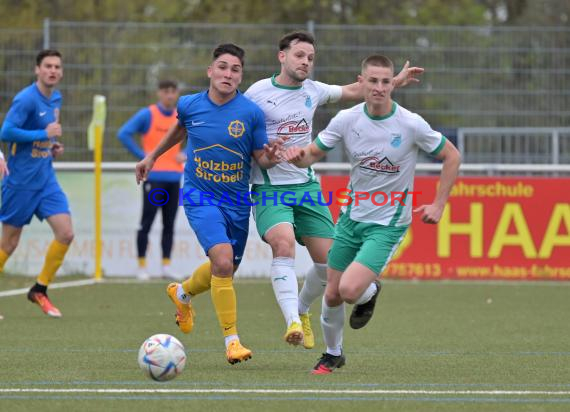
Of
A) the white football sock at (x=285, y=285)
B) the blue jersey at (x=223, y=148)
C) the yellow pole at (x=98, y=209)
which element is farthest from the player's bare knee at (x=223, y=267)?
the yellow pole at (x=98, y=209)

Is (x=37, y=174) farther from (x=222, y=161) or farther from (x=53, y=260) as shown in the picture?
(x=222, y=161)

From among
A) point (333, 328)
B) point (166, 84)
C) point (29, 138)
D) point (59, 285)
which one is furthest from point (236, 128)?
point (59, 285)

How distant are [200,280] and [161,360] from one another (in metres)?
1.80

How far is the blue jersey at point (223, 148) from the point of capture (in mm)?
8797

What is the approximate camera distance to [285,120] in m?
9.18

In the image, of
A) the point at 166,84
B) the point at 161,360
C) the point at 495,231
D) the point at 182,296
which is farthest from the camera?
the point at 495,231

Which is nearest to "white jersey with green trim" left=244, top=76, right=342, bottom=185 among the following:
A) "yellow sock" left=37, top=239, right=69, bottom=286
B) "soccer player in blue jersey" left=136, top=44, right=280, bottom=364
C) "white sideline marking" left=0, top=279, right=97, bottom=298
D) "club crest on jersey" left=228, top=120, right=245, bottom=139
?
"soccer player in blue jersey" left=136, top=44, right=280, bottom=364

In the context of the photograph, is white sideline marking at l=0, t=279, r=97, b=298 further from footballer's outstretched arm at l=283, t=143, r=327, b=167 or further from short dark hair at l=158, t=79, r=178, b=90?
footballer's outstretched arm at l=283, t=143, r=327, b=167

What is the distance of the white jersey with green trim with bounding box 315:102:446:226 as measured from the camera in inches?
326

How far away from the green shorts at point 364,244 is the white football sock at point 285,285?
1.05 ft

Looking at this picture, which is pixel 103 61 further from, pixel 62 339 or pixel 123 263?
pixel 62 339

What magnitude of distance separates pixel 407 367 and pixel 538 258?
7.97 metres

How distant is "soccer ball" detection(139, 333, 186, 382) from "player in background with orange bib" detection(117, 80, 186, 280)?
26.2ft

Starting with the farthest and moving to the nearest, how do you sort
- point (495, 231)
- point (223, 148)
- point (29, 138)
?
point (495, 231) → point (29, 138) → point (223, 148)
